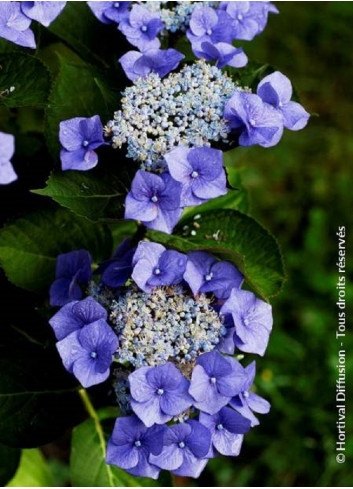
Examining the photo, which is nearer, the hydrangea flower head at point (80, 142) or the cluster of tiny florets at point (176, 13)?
the hydrangea flower head at point (80, 142)

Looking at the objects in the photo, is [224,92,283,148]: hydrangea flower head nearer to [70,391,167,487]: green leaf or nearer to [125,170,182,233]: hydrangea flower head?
[125,170,182,233]: hydrangea flower head

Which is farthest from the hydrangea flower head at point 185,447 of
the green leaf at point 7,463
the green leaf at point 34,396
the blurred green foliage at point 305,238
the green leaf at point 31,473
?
the blurred green foliage at point 305,238

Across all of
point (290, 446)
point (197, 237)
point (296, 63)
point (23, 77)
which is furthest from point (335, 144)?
point (23, 77)

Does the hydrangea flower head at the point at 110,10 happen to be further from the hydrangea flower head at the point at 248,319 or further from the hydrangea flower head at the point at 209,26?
the hydrangea flower head at the point at 248,319

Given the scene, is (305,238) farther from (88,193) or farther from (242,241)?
(88,193)

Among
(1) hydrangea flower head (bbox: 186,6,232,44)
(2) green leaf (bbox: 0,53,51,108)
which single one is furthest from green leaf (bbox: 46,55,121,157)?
(1) hydrangea flower head (bbox: 186,6,232,44)

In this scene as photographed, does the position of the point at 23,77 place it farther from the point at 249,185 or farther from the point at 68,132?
the point at 249,185
